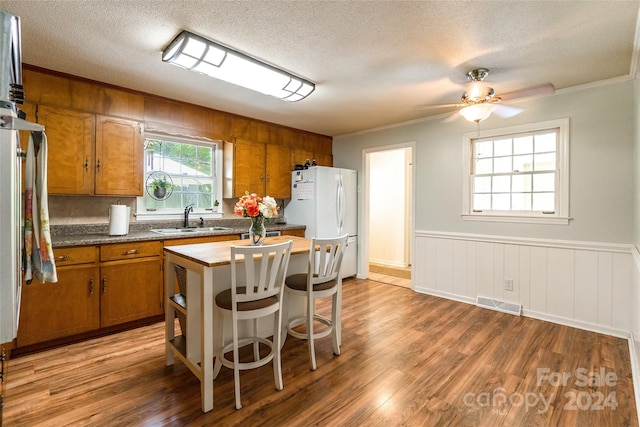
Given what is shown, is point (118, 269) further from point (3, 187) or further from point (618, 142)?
point (618, 142)

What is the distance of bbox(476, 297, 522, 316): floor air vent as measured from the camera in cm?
347

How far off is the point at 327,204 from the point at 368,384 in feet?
9.25

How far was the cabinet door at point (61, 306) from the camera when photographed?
8.18 ft

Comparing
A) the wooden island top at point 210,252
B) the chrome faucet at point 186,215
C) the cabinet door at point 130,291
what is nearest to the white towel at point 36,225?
the wooden island top at point 210,252

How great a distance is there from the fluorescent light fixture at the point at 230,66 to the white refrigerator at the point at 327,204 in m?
1.61

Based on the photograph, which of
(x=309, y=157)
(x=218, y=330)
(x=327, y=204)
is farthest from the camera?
(x=309, y=157)

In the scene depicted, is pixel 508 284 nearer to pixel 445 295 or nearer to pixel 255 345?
pixel 445 295

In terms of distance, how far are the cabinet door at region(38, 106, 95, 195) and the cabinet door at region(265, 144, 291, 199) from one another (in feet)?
6.93

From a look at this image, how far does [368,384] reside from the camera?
83.7 inches

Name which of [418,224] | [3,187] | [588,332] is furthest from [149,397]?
[588,332]

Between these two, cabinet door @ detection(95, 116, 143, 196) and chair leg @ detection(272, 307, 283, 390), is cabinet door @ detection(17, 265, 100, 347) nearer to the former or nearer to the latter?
cabinet door @ detection(95, 116, 143, 196)

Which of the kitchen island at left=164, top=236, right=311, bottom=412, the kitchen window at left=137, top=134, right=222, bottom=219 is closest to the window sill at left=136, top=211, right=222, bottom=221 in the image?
the kitchen window at left=137, top=134, right=222, bottom=219

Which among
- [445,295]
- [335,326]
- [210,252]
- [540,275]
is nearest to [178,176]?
[210,252]

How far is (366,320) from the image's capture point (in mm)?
3264
